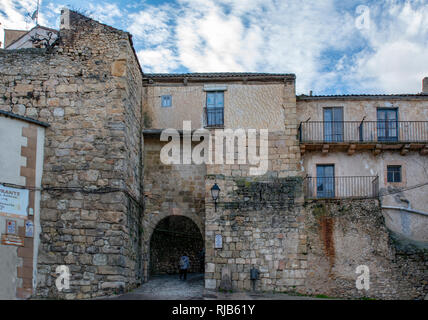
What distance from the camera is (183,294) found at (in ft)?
53.5

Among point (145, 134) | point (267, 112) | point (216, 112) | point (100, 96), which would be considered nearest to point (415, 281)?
point (267, 112)

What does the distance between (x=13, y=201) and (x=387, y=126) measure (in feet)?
41.0

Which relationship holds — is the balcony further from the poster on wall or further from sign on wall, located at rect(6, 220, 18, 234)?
sign on wall, located at rect(6, 220, 18, 234)

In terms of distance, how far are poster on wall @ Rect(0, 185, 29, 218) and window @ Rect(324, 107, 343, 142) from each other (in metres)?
10.2

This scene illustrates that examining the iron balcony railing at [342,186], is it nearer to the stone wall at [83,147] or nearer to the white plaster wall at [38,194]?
the stone wall at [83,147]

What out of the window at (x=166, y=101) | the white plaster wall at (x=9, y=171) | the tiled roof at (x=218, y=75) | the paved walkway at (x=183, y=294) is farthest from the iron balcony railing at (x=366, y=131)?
the white plaster wall at (x=9, y=171)

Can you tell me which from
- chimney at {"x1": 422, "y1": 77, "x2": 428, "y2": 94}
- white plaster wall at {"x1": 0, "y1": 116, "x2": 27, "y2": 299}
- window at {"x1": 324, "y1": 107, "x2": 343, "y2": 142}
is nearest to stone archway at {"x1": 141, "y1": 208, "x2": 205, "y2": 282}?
white plaster wall at {"x1": 0, "y1": 116, "x2": 27, "y2": 299}

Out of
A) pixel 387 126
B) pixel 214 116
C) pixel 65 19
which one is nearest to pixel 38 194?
pixel 65 19

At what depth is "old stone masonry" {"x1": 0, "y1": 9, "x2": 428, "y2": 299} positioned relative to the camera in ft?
48.6

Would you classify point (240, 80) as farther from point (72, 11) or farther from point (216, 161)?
point (72, 11)

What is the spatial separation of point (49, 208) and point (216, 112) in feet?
21.5

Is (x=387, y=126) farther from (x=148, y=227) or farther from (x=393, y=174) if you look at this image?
(x=148, y=227)

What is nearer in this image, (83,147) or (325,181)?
(83,147)

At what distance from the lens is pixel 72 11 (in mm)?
16250
